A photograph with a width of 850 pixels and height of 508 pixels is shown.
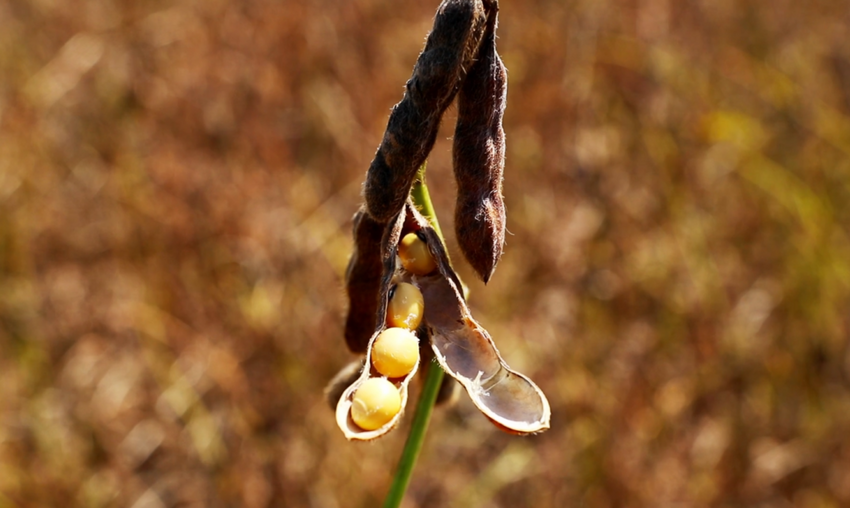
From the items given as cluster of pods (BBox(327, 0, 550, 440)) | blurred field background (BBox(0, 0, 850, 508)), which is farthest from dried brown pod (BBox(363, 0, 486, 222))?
blurred field background (BBox(0, 0, 850, 508))

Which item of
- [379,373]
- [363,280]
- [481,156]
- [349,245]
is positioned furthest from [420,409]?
[349,245]

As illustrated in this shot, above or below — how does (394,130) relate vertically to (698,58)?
above

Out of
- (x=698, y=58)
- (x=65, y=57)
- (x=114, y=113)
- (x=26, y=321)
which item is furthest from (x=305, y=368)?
(x=698, y=58)

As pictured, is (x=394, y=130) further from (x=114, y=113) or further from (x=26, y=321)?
(x=114, y=113)

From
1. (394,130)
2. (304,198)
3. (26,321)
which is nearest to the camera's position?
(394,130)

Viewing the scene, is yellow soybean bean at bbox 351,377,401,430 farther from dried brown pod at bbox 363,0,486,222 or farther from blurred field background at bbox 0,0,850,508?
blurred field background at bbox 0,0,850,508

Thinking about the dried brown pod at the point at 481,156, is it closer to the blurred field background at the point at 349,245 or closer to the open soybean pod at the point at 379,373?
the open soybean pod at the point at 379,373

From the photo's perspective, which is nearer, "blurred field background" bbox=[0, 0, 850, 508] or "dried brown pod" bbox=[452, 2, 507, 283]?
"dried brown pod" bbox=[452, 2, 507, 283]

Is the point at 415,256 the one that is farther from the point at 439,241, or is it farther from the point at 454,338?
the point at 454,338
